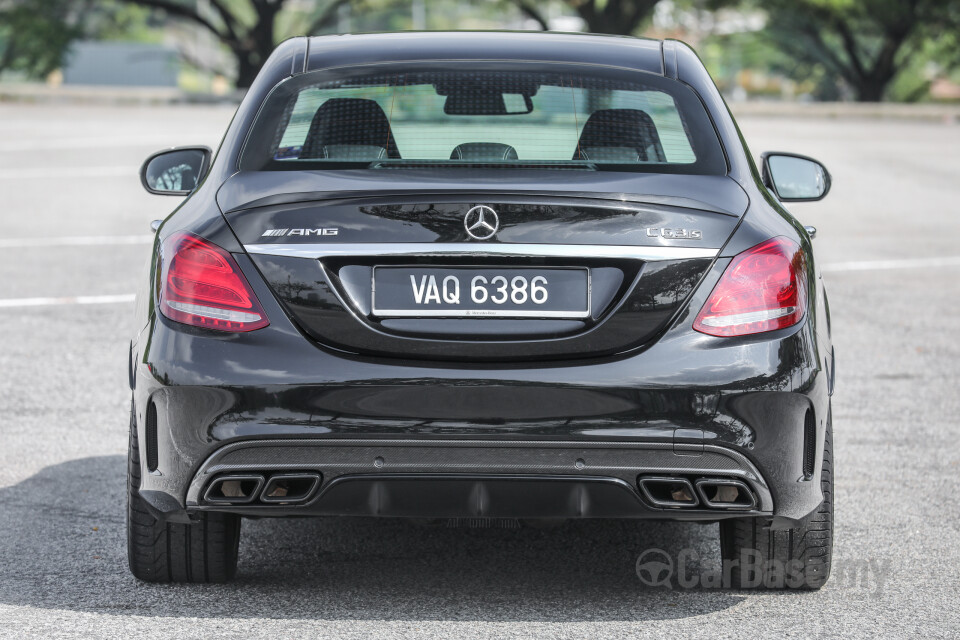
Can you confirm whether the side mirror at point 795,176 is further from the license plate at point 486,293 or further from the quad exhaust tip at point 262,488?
the quad exhaust tip at point 262,488

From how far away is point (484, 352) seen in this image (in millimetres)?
3602


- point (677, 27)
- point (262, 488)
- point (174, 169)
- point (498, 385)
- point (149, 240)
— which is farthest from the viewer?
point (677, 27)

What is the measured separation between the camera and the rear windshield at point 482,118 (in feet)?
13.5

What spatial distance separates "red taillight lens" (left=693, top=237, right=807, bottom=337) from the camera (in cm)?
365

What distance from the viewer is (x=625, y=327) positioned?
361cm

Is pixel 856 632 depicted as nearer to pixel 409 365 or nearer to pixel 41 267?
pixel 409 365

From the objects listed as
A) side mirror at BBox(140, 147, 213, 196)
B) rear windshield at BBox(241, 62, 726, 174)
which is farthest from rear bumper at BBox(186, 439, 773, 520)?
side mirror at BBox(140, 147, 213, 196)

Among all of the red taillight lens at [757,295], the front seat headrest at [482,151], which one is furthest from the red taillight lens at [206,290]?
the red taillight lens at [757,295]

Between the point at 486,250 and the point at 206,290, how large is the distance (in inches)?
28.2

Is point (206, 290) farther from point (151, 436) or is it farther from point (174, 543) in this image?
point (174, 543)

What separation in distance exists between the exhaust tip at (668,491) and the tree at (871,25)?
44506 millimetres

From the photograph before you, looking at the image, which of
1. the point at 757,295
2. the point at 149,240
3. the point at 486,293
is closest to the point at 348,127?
the point at 486,293

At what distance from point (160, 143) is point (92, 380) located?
1691 centimetres

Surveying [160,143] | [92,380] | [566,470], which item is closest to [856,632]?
[566,470]
